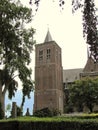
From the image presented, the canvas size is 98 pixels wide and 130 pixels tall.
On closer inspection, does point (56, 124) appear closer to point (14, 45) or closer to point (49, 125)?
point (49, 125)

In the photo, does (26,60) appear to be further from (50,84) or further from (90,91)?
(50,84)

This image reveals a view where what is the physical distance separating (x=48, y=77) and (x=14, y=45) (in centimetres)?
4764

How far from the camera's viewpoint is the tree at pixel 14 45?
3450 cm

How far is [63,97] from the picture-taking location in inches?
3391

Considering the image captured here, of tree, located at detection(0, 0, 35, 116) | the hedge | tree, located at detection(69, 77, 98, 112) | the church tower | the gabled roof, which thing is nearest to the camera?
the hedge

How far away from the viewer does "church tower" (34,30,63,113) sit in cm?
7906

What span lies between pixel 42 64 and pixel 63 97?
10830 mm

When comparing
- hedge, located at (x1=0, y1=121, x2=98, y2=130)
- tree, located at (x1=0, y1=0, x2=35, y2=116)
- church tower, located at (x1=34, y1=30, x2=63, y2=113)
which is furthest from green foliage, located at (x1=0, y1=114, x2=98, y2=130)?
church tower, located at (x1=34, y1=30, x2=63, y2=113)

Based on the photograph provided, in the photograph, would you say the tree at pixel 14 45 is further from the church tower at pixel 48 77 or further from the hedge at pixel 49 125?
the church tower at pixel 48 77

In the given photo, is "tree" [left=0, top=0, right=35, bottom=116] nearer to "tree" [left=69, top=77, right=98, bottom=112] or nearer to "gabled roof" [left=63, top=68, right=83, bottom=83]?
"tree" [left=69, top=77, right=98, bottom=112]

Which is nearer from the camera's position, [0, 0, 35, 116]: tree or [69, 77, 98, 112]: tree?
[0, 0, 35, 116]: tree

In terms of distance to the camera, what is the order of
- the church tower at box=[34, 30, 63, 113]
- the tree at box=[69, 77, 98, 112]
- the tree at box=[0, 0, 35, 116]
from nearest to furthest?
the tree at box=[0, 0, 35, 116], the tree at box=[69, 77, 98, 112], the church tower at box=[34, 30, 63, 113]

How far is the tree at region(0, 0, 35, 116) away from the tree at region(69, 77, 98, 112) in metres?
26.0

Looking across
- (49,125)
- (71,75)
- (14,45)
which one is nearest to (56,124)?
(49,125)
